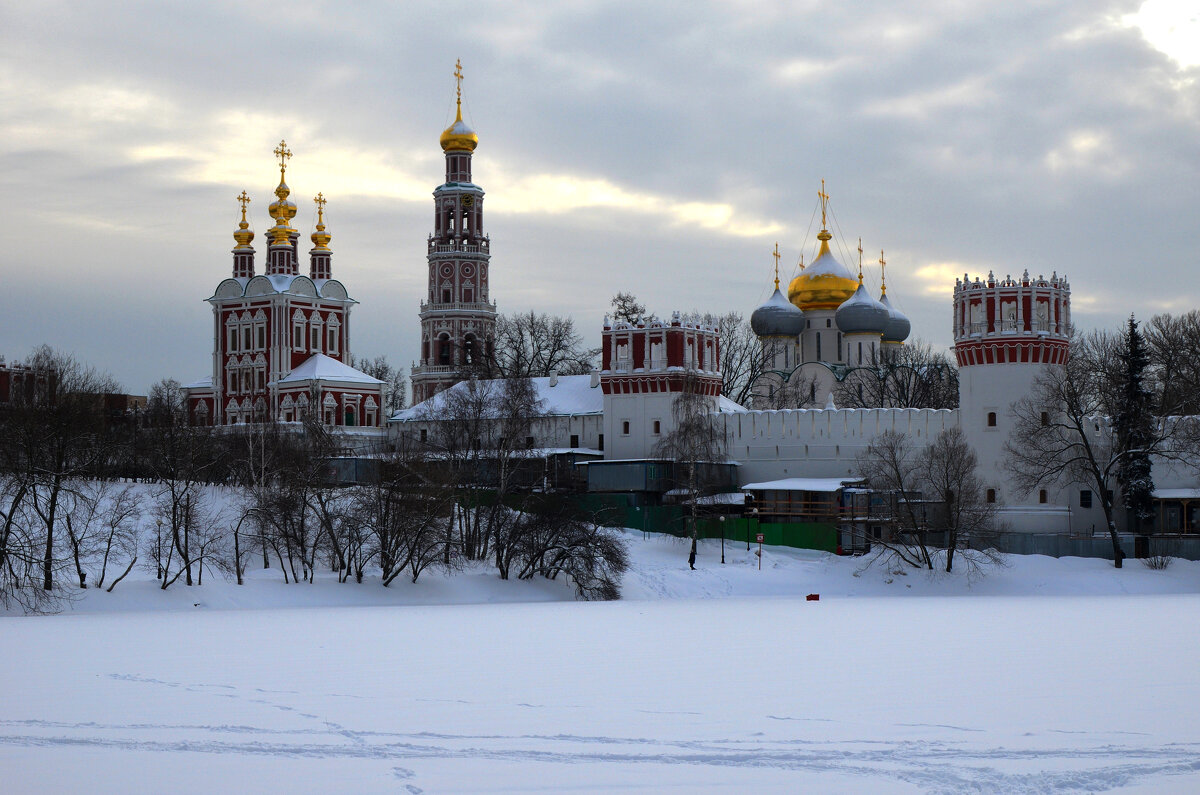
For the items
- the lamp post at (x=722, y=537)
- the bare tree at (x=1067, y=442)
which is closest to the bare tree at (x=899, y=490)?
the bare tree at (x=1067, y=442)

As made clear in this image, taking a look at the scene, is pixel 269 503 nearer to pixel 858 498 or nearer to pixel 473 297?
pixel 858 498

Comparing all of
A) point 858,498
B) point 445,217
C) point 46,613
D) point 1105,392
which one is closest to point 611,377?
point 858,498

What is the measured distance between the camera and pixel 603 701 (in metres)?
15.0

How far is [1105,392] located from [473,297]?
3041cm

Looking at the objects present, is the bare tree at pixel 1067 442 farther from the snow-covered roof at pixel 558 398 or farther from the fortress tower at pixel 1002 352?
the snow-covered roof at pixel 558 398

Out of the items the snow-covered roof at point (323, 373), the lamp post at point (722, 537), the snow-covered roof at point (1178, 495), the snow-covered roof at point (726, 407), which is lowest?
the lamp post at point (722, 537)

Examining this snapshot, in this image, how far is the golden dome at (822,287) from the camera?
6562 centimetres

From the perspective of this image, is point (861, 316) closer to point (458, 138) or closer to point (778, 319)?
point (778, 319)

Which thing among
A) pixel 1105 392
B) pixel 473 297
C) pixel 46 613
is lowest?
pixel 46 613

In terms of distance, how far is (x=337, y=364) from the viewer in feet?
206

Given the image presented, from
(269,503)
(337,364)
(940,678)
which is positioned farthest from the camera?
(337,364)

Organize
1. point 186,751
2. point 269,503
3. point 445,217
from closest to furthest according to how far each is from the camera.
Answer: point 186,751 → point 269,503 → point 445,217

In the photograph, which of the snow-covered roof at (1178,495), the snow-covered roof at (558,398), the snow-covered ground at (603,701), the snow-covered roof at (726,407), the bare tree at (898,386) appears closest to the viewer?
the snow-covered ground at (603,701)

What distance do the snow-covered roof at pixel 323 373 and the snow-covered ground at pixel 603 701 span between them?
32951 millimetres
